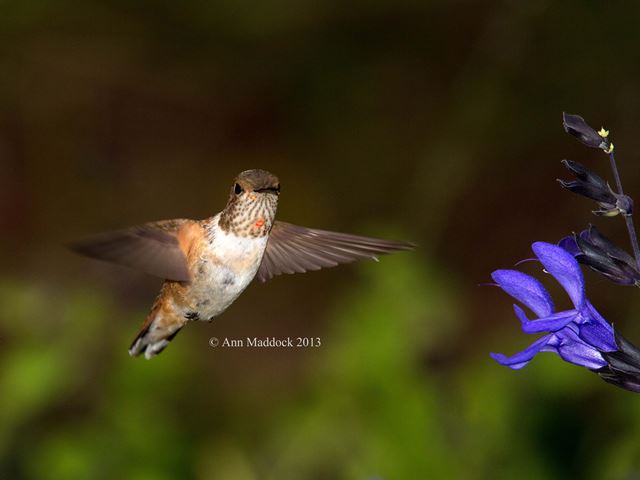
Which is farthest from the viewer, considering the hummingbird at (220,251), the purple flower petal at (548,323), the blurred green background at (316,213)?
the blurred green background at (316,213)

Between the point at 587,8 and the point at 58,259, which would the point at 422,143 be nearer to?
the point at 587,8

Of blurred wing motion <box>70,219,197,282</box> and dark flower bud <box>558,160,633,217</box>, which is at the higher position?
dark flower bud <box>558,160,633,217</box>

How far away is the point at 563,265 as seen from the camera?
1.41 meters

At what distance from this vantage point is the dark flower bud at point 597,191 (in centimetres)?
142

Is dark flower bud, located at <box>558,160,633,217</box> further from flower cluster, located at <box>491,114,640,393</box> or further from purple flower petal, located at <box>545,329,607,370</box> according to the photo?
purple flower petal, located at <box>545,329,607,370</box>

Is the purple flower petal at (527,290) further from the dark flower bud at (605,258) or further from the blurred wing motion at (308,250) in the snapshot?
the blurred wing motion at (308,250)

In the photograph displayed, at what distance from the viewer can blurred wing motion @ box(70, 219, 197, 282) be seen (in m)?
1.53

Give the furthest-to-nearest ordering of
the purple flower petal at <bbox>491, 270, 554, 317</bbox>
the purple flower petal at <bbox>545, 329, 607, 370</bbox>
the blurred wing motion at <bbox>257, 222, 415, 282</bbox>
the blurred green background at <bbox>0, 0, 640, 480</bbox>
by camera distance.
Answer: the blurred green background at <bbox>0, 0, 640, 480</bbox> < the blurred wing motion at <bbox>257, 222, 415, 282</bbox> < the purple flower petal at <bbox>545, 329, 607, 370</bbox> < the purple flower petal at <bbox>491, 270, 554, 317</bbox>

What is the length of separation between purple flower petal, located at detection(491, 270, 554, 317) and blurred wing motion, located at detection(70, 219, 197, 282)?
0.66 m

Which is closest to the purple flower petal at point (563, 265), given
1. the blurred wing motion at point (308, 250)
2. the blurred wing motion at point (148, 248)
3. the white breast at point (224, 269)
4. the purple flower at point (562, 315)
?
the purple flower at point (562, 315)

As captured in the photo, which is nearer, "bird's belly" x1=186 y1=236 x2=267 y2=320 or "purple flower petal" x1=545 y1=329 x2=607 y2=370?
"purple flower petal" x1=545 y1=329 x2=607 y2=370

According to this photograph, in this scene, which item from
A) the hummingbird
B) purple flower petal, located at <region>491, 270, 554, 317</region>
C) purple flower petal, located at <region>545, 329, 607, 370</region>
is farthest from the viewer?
the hummingbird

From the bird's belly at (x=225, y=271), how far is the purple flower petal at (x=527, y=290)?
53cm

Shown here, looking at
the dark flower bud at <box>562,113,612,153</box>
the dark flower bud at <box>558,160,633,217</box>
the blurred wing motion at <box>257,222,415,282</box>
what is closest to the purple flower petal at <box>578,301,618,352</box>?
the dark flower bud at <box>558,160,633,217</box>
